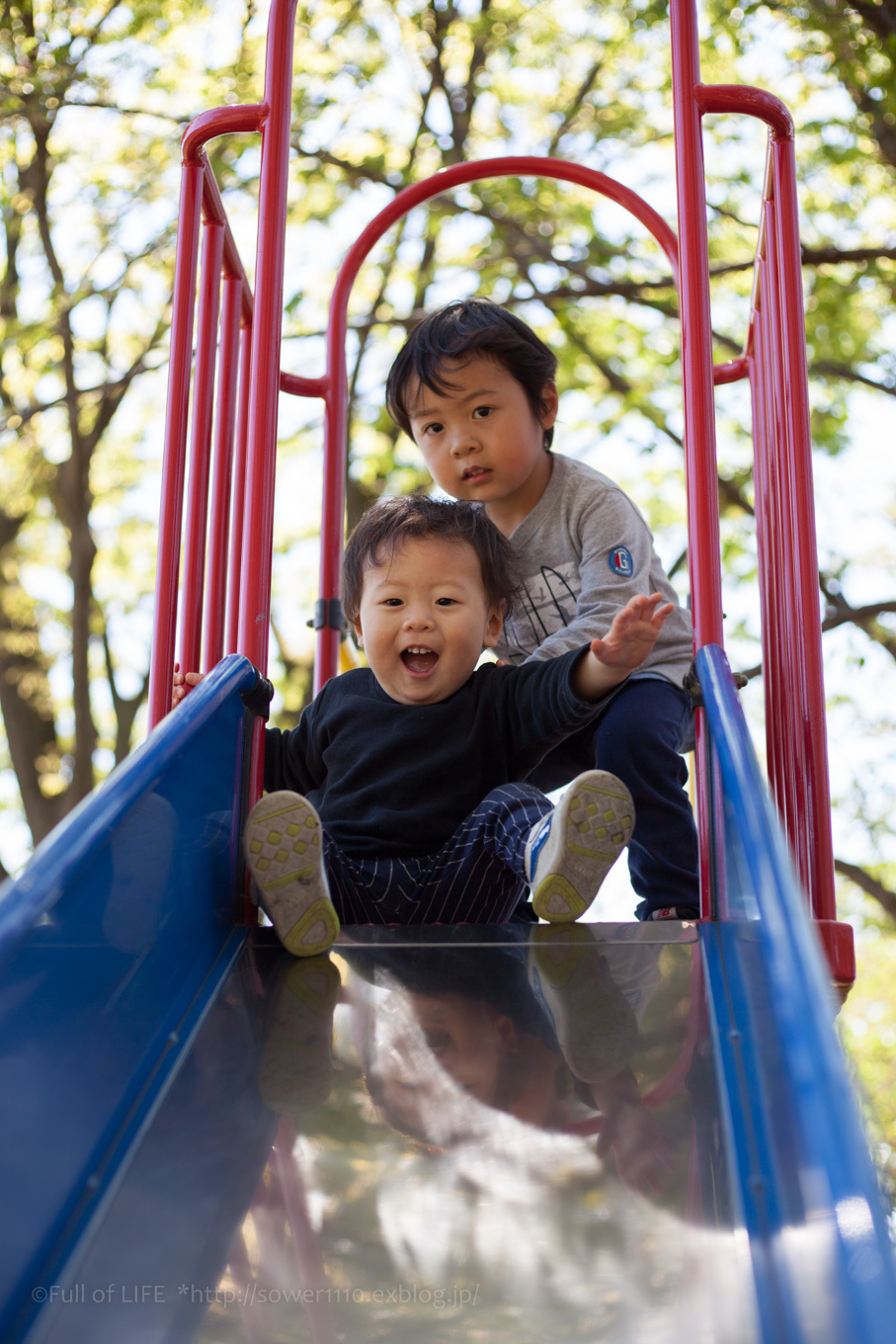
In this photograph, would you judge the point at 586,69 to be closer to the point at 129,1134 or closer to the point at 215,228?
the point at 215,228

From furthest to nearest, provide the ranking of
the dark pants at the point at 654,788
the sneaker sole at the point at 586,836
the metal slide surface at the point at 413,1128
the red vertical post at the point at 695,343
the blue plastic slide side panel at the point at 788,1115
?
the dark pants at the point at 654,788, the red vertical post at the point at 695,343, the sneaker sole at the point at 586,836, the metal slide surface at the point at 413,1128, the blue plastic slide side panel at the point at 788,1115

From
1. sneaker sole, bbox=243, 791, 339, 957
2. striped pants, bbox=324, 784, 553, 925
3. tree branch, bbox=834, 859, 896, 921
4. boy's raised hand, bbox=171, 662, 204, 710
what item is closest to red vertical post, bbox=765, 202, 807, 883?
striped pants, bbox=324, 784, 553, 925

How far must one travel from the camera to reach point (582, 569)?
7.18 feet

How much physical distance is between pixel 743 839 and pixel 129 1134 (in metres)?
0.61

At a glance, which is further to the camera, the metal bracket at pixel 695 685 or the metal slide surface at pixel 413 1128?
the metal bracket at pixel 695 685

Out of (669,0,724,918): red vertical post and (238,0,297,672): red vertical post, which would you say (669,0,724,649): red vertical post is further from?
(238,0,297,672): red vertical post

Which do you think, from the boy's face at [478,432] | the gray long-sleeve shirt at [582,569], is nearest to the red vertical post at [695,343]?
the gray long-sleeve shirt at [582,569]

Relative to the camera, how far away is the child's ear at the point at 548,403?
236cm

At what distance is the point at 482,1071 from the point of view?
3.94 ft

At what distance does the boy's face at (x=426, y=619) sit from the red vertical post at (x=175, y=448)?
0.31 m

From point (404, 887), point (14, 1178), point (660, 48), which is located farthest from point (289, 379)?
point (660, 48)

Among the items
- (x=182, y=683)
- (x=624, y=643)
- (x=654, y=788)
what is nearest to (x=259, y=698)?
(x=182, y=683)

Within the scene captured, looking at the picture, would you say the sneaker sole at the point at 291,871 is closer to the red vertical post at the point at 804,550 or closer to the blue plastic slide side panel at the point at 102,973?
the blue plastic slide side panel at the point at 102,973

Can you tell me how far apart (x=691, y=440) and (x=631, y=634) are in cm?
38
